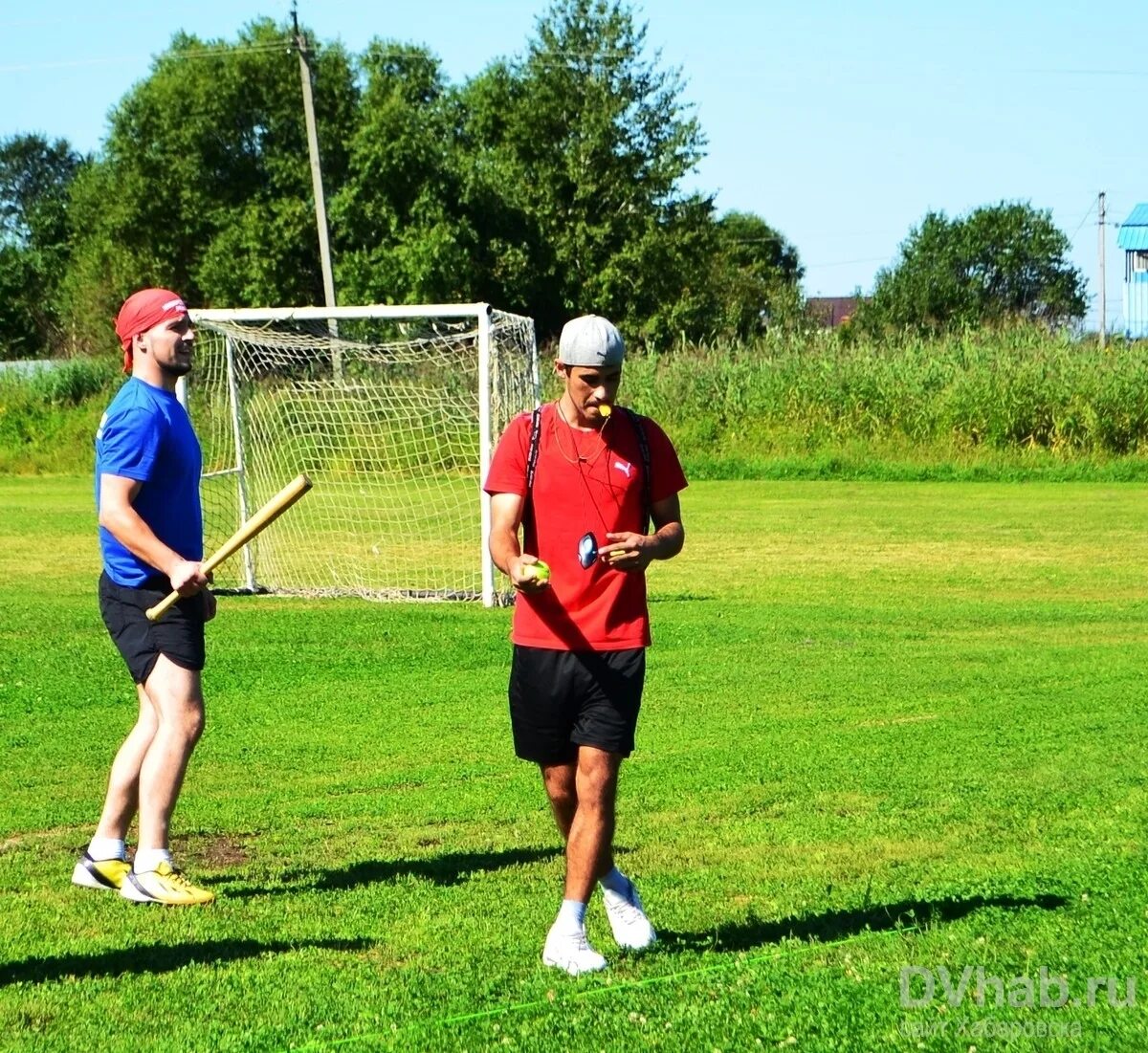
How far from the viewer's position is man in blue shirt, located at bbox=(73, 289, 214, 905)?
614 centimetres

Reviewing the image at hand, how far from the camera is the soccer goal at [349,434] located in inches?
678

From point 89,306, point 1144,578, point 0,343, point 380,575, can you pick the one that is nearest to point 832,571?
point 1144,578

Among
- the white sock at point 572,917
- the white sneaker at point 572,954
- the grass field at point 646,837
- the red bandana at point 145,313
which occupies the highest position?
the red bandana at point 145,313

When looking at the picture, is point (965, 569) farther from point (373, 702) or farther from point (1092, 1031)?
point (1092, 1031)

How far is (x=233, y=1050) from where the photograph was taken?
4.34 meters

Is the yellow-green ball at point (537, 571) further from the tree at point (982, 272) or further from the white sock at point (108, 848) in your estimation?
the tree at point (982, 272)

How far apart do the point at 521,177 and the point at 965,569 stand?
4749 cm

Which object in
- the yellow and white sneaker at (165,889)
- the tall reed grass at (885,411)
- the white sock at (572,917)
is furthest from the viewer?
the tall reed grass at (885,411)

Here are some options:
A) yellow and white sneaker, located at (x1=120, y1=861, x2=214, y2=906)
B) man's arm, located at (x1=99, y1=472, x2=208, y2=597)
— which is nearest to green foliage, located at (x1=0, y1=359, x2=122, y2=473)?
man's arm, located at (x1=99, y1=472, x2=208, y2=597)

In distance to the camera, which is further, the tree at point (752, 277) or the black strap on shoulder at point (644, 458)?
the tree at point (752, 277)

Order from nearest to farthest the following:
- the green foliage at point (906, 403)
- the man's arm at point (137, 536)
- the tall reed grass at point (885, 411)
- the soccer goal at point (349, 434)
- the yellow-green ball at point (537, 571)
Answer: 1. the yellow-green ball at point (537, 571)
2. the man's arm at point (137, 536)
3. the soccer goal at point (349, 434)
4. the tall reed grass at point (885, 411)
5. the green foliage at point (906, 403)

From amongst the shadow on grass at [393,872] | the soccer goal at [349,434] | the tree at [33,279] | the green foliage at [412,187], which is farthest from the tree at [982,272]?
the shadow on grass at [393,872]

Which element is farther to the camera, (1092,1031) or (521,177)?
(521,177)

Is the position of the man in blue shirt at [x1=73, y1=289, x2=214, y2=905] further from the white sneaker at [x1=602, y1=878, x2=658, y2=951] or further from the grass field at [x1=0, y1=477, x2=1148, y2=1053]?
the white sneaker at [x1=602, y1=878, x2=658, y2=951]
